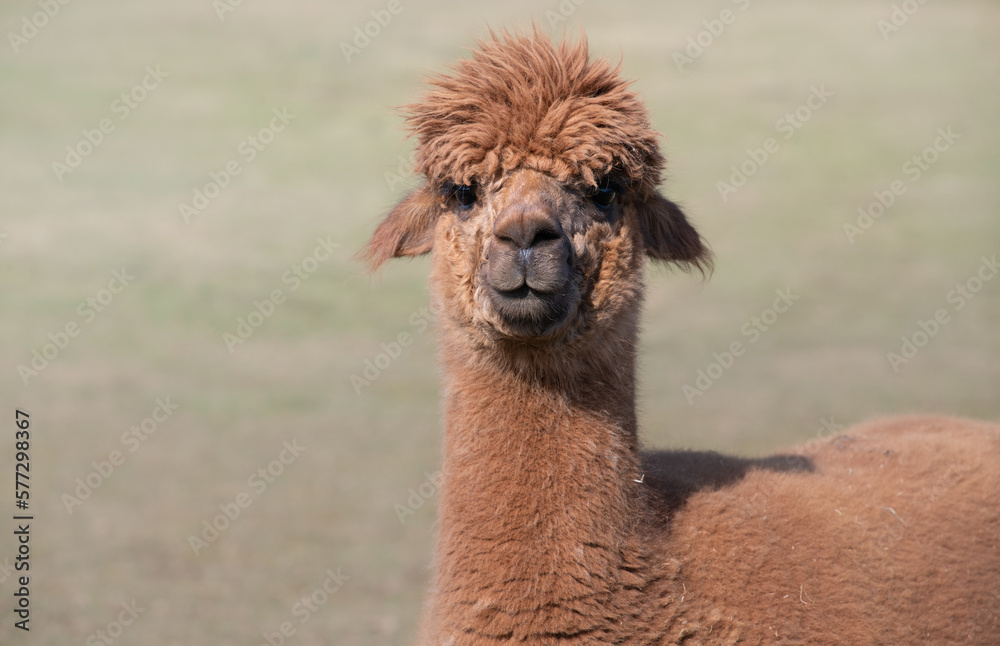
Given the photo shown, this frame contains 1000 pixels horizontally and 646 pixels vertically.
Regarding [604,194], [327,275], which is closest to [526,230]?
[604,194]

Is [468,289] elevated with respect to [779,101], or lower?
lower

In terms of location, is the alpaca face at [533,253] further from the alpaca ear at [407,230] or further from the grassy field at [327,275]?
the grassy field at [327,275]

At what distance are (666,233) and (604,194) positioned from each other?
0.48m

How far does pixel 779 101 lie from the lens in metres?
21.4

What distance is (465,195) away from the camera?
142 inches

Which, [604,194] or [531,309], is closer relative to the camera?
[531,309]

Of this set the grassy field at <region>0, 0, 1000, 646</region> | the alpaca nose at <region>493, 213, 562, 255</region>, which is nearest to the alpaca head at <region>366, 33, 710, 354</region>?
the alpaca nose at <region>493, 213, 562, 255</region>

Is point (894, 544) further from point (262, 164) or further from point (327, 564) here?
point (262, 164)

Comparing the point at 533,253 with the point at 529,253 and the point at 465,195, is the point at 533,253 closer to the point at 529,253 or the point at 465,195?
the point at 529,253

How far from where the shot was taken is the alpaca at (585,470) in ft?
10.5

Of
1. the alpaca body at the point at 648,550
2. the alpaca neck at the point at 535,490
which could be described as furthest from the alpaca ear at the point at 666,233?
the alpaca body at the point at 648,550

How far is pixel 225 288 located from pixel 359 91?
7003mm

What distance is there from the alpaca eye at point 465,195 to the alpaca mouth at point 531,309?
456 mm

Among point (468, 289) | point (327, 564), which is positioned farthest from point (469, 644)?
point (327, 564)
